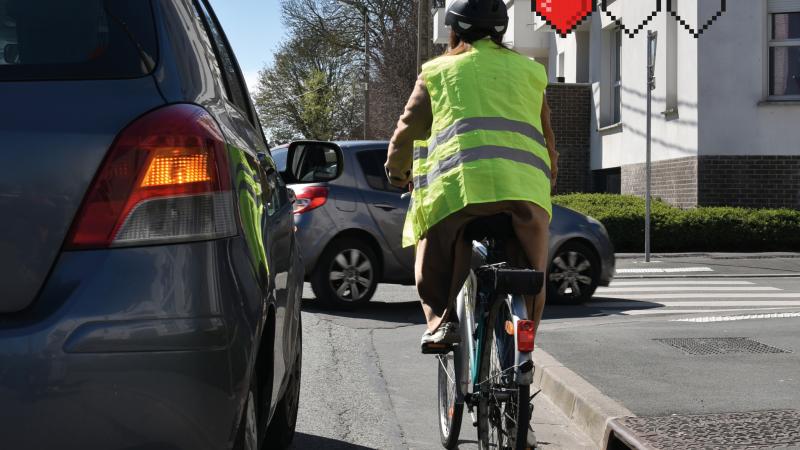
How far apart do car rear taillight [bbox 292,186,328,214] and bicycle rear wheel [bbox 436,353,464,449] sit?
5.81 metres

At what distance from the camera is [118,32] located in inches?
103

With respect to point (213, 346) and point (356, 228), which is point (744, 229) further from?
point (213, 346)

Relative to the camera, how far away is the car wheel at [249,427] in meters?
2.58

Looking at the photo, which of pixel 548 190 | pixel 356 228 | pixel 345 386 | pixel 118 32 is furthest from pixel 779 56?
pixel 118 32

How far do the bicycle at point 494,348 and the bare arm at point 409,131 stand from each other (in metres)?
0.46

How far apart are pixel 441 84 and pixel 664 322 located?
549 centimetres

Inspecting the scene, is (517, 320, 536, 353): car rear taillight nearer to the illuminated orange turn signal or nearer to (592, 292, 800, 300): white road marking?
the illuminated orange turn signal

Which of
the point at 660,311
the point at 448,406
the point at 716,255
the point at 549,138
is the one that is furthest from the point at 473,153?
the point at 716,255

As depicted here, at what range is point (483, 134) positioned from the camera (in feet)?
13.5

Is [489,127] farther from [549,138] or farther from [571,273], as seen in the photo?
[571,273]

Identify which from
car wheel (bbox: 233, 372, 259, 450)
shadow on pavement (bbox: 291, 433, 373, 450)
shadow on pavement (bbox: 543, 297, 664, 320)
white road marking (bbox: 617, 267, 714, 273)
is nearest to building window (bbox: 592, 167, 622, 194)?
white road marking (bbox: 617, 267, 714, 273)

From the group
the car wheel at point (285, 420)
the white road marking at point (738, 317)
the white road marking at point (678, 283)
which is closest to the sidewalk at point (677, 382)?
the white road marking at point (738, 317)

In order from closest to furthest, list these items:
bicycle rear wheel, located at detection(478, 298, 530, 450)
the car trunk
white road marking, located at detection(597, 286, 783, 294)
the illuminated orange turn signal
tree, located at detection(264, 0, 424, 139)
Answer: the car trunk → the illuminated orange turn signal → bicycle rear wheel, located at detection(478, 298, 530, 450) → white road marking, located at detection(597, 286, 783, 294) → tree, located at detection(264, 0, 424, 139)

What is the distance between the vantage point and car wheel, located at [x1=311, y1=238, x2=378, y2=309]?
35.1ft
